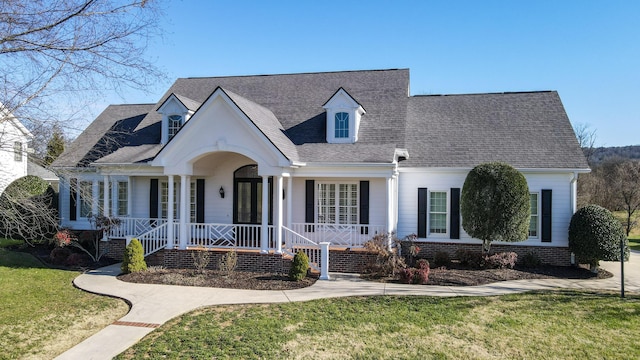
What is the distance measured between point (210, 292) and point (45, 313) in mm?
3872

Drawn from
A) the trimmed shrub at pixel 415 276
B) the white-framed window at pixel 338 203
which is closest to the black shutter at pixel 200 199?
the white-framed window at pixel 338 203

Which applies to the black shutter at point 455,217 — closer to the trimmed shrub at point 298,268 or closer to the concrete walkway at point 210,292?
the concrete walkway at point 210,292

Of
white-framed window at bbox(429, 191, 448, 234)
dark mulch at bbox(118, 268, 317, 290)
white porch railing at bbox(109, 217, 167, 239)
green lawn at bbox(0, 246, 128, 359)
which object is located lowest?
green lawn at bbox(0, 246, 128, 359)

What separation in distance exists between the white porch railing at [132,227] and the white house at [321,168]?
0.08 m

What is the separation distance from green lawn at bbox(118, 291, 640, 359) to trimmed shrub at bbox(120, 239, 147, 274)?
5.02 meters

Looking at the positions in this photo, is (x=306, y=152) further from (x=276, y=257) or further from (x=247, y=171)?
(x=276, y=257)

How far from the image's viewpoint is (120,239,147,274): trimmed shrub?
45.6 feet

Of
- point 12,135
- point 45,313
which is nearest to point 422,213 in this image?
point 45,313

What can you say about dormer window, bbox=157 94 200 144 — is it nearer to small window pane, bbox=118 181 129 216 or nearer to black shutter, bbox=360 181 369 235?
small window pane, bbox=118 181 129 216

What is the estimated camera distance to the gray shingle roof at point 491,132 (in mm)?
16672

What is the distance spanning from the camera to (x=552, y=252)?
1595 cm

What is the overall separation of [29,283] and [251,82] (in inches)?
511

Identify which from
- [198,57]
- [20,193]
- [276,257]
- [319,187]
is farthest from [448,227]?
[20,193]

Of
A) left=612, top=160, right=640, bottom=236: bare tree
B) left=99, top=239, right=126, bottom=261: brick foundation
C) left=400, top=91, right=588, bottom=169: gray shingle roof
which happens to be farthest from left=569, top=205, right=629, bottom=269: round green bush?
left=99, top=239, right=126, bottom=261: brick foundation
